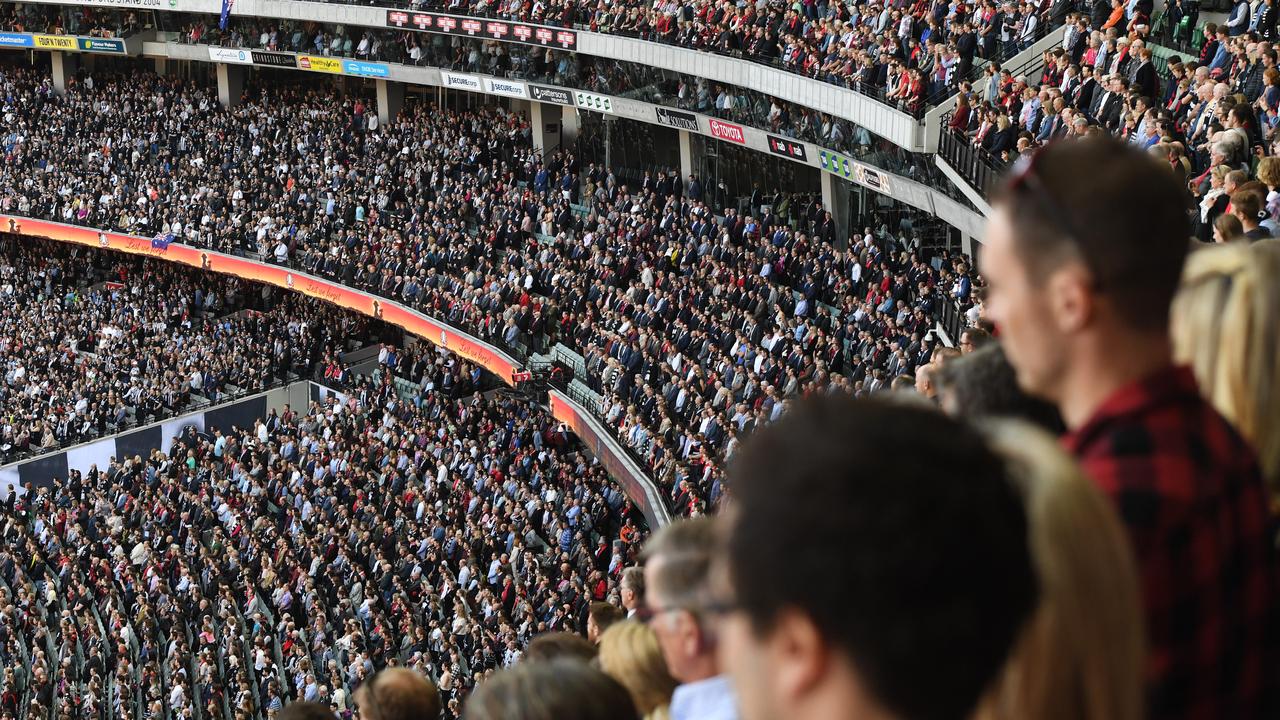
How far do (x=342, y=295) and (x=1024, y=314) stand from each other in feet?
100

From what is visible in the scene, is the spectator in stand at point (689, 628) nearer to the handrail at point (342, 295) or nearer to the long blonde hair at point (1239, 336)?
the long blonde hair at point (1239, 336)

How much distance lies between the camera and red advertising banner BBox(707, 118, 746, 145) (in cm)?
2805

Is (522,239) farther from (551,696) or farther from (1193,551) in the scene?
(1193,551)

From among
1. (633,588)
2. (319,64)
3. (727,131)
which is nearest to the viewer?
(633,588)

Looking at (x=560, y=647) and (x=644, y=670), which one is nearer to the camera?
(x=644, y=670)

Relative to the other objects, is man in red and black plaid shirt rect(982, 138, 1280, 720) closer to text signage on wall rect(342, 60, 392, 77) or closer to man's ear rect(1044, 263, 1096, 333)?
man's ear rect(1044, 263, 1096, 333)

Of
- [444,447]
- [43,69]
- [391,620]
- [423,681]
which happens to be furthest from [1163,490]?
[43,69]

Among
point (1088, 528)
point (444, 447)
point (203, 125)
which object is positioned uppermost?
point (203, 125)

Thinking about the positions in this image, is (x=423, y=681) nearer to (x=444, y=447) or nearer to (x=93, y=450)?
(x=444, y=447)

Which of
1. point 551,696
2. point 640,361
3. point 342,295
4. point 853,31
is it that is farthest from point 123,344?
point 551,696

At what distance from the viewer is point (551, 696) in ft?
7.96

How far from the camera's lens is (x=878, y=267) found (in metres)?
21.4

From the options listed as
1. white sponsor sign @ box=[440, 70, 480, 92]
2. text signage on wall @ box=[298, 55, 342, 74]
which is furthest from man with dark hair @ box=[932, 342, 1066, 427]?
text signage on wall @ box=[298, 55, 342, 74]

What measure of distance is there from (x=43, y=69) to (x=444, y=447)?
2947 centimetres
